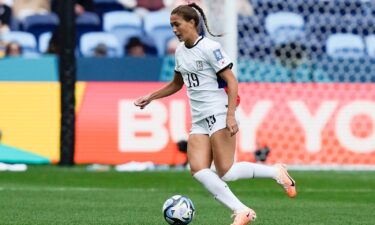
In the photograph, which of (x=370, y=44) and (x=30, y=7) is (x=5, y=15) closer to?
(x=30, y=7)

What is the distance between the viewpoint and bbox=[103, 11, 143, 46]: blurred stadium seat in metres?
19.2

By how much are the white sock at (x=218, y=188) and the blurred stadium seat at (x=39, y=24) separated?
11736 millimetres

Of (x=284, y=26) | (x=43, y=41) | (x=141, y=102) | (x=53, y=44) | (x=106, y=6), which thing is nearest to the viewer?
(x=141, y=102)

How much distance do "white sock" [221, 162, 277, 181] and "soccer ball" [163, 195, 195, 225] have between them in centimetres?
38

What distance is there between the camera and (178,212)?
7930 millimetres

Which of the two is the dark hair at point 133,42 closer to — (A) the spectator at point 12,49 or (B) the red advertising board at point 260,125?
(A) the spectator at point 12,49

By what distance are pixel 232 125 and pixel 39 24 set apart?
39.8 ft

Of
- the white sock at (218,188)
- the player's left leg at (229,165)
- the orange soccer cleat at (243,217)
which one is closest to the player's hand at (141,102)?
the player's left leg at (229,165)

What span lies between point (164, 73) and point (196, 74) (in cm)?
762

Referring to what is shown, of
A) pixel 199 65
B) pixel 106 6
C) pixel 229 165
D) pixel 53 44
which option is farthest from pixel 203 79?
pixel 106 6

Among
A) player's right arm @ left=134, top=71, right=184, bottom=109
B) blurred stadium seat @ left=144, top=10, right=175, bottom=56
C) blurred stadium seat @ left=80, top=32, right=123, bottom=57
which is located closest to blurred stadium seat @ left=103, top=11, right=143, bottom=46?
blurred stadium seat @ left=144, top=10, right=175, bottom=56

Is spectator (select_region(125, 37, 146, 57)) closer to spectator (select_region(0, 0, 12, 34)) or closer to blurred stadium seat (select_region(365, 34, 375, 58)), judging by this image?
spectator (select_region(0, 0, 12, 34))

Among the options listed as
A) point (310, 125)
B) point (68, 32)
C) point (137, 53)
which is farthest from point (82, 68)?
point (310, 125)

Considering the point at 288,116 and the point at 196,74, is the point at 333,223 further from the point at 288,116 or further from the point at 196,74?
the point at 288,116
